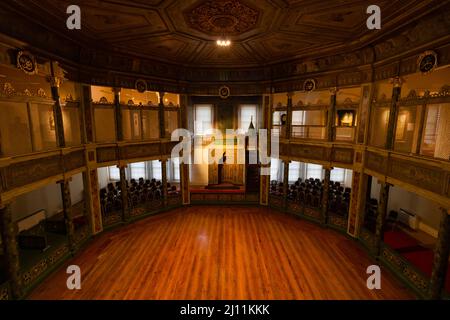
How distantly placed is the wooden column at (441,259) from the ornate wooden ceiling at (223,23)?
4.45 meters

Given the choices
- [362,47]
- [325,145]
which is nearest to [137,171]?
[325,145]

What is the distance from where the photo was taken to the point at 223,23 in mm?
5863

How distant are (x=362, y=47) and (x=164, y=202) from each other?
961cm

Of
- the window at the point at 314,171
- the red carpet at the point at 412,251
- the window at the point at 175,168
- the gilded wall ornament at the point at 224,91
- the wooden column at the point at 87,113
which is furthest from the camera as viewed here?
the window at the point at 175,168

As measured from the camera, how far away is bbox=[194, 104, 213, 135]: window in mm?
13375

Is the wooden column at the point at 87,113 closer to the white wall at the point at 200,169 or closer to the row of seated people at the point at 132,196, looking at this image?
the row of seated people at the point at 132,196

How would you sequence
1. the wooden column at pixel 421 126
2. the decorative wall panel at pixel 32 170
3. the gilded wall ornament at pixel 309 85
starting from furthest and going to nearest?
1. the gilded wall ornament at pixel 309 85
2. the wooden column at pixel 421 126
3. the decorative wall panel at pixel 32 170

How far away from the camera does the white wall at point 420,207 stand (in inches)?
324

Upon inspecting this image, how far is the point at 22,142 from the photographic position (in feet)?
17.6

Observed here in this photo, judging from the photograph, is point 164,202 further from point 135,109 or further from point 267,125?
point 267,125

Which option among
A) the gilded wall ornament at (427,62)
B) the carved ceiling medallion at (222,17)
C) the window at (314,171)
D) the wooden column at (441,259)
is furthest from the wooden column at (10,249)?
the window at (314,171)

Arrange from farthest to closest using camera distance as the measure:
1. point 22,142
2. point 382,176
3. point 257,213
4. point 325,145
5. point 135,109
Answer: point 257,213
point 135,109
point 325,145
point 382,176
point 22,142

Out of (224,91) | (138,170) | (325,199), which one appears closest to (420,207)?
(325,199)

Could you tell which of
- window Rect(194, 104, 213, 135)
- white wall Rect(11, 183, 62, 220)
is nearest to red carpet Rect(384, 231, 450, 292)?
window Rect(194, 104, 213, 135)
